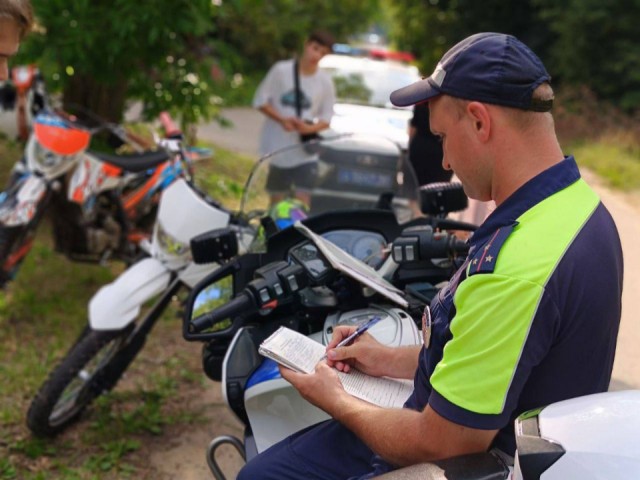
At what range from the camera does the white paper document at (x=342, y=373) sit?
6.68ft

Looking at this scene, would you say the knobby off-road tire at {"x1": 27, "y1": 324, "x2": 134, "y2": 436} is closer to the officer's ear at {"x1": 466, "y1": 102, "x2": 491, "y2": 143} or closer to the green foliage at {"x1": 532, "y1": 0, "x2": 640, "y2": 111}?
the officer's ear at {"x1": 466, "y1": 102, "x2": 491, "y2": 143}

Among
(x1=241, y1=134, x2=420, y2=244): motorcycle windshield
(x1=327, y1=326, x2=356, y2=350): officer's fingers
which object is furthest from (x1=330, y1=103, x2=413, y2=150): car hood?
(x1=327, y1=326, x2=356, y2=350): officer's fingers

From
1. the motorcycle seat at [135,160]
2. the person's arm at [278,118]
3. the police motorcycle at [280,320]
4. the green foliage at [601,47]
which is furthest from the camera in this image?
the green foliage at [601,47]

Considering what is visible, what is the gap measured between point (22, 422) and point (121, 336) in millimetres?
668

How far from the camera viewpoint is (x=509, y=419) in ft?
5.53

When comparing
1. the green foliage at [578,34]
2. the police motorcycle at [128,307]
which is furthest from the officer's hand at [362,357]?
the green foliage at [578,34]

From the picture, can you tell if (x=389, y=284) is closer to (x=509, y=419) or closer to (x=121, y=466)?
(x=509, y=419)

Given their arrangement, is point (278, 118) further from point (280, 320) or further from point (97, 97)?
point (280, 320)

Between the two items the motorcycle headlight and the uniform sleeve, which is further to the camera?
the motorcycle headlight

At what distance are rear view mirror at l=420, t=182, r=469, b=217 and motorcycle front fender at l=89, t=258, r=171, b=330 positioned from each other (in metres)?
Result: 1.13

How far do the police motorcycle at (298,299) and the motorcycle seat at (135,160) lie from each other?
7.04 ft

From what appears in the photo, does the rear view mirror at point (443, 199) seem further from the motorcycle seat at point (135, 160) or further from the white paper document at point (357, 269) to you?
the motorcycle seat at point (135, 160)

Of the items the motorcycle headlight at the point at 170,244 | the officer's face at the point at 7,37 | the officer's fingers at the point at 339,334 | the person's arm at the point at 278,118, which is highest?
the officer's face at the point at 7,37

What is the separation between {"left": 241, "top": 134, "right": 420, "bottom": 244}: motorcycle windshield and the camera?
3240mm
